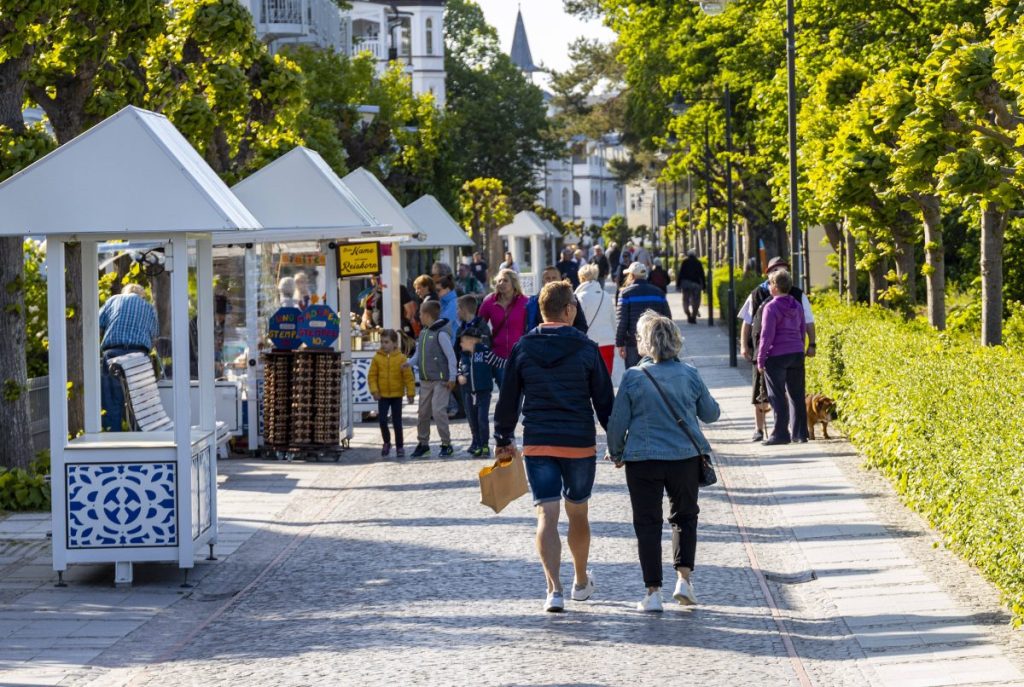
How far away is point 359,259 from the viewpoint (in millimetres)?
21703

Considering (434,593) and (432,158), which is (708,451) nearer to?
(434,593)

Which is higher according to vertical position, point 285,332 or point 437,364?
point 285,332

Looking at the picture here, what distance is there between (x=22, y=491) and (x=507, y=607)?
21.2 feet

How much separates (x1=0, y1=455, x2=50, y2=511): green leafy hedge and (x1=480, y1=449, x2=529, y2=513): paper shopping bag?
6.20 meters

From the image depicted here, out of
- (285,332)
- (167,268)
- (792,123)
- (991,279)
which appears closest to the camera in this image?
(167,268)

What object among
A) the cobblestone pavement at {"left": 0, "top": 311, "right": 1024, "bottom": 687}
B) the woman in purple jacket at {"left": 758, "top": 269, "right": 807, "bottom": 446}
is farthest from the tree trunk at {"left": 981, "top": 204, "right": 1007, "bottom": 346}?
the cobblestone pavement at {"left": 0, "top": 311, "right": 1024, "bottom": 687}

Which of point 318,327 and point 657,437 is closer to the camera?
point 657,437

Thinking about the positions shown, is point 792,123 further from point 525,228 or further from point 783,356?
point 525,228

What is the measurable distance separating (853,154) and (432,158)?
94.6ft

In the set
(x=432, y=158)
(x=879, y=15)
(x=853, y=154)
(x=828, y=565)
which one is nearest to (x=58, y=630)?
(x=828, y=565)

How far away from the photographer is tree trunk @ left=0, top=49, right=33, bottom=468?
15336 millimetres

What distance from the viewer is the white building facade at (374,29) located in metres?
47.1

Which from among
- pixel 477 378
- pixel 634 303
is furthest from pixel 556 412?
pixel 634 303

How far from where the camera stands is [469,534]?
43.0 ft
